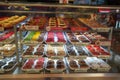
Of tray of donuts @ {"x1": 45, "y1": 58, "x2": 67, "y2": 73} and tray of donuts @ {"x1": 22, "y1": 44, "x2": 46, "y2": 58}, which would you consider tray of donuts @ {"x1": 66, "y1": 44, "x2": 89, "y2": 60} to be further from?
tray of donuts @ {"x1": 22, "y1": 44, "x2": 46, "y2": 58}

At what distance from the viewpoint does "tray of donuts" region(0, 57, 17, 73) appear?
2.20 m

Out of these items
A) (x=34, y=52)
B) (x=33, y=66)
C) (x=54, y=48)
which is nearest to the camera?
(x=33, y=66)

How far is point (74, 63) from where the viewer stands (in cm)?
249

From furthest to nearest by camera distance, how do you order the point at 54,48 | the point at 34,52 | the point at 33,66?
1. the point at 54,48
2. the point at 34,52
3. the point at 33,66

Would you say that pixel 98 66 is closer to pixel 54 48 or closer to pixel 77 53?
pixel 77 53

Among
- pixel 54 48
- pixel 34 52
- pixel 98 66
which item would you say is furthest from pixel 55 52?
pixel 98 66

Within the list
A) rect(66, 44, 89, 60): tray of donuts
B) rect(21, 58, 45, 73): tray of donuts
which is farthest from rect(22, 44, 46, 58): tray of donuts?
rect(66, 44, 89, 60): tray of donuts

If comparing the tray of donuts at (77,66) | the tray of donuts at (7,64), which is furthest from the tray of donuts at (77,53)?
the tray of donuts at (7,64)

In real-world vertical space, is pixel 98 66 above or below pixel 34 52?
below

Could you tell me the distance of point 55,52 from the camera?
8.08 feet

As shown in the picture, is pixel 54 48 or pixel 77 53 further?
pixel 54 48

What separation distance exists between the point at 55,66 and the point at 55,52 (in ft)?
0.74

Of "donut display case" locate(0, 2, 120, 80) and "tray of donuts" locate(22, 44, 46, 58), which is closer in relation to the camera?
"donut display case" locate(0, 2, 120, 80)

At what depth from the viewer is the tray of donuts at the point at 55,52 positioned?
234 centimetres
